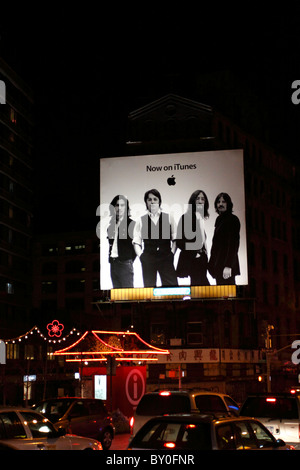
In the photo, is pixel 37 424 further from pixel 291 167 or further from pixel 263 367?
pixel 291 167

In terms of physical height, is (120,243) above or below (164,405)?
above

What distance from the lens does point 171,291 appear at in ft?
165

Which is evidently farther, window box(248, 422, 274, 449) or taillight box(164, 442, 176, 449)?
window box(248, 422, 274, 449)

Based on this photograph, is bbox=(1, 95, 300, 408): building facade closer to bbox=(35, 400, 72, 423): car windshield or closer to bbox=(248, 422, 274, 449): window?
bbox=(35, 400, 72, 423): car windshield

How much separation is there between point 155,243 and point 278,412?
32.5 meters

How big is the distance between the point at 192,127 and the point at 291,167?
1104 inches

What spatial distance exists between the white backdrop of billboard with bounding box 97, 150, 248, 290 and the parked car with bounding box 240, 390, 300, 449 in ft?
99.5

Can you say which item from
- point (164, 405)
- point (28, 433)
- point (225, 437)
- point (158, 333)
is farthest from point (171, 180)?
point (225, 437)

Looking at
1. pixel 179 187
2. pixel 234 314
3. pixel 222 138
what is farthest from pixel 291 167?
pixel 179 187

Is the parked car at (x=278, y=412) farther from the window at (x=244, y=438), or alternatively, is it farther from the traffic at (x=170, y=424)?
the window at (x=244, y=438)

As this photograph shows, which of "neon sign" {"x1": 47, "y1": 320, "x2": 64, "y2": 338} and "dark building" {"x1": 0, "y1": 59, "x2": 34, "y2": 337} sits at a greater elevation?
"dark building" {"x1": 0, "y1": 59, "x2": 34, "y2": 337}

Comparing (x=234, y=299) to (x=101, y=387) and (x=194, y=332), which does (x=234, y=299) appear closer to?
(x=194, y=332)

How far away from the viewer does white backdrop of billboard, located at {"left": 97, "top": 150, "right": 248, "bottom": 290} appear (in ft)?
159

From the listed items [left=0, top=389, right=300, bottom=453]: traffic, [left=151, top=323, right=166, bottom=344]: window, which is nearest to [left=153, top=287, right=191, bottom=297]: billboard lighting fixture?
[left=151, top=323, right=166, bottom=344]: window
